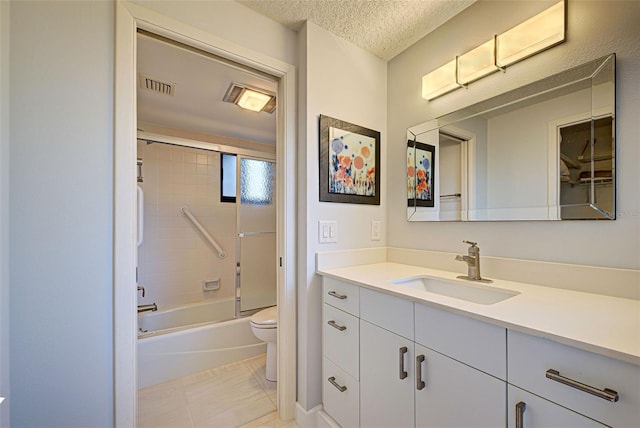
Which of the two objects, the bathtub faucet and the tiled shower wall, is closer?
the bathtub faucet

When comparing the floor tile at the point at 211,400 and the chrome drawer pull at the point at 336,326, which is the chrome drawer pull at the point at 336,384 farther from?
the floor tile at the point at 211,400

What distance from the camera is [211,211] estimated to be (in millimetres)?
3115

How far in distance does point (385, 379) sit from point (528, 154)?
3.85 ft

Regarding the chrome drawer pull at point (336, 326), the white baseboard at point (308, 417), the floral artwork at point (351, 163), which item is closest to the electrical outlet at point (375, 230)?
the floral artwork at point (351, 163)

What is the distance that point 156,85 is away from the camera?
6.52 feet

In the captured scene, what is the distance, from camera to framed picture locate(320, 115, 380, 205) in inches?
61.6

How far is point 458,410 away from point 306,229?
3.24 feet

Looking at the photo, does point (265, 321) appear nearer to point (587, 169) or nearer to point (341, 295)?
point (341, 295)

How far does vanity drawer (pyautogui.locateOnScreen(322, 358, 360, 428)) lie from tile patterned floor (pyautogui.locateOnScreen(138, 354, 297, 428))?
0.30 m

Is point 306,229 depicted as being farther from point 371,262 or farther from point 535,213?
point 535,213

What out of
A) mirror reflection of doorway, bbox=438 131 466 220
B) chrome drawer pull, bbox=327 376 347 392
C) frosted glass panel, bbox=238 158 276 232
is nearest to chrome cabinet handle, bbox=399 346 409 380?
chrome drawer pull, bbox=327 376 347 392

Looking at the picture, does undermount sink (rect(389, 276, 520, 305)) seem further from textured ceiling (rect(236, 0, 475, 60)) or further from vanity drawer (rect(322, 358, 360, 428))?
textured ceiling (rect(236, 0, 475, 60))

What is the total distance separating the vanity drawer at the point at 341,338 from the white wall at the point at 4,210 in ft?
4.03

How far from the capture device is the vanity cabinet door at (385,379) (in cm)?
101
